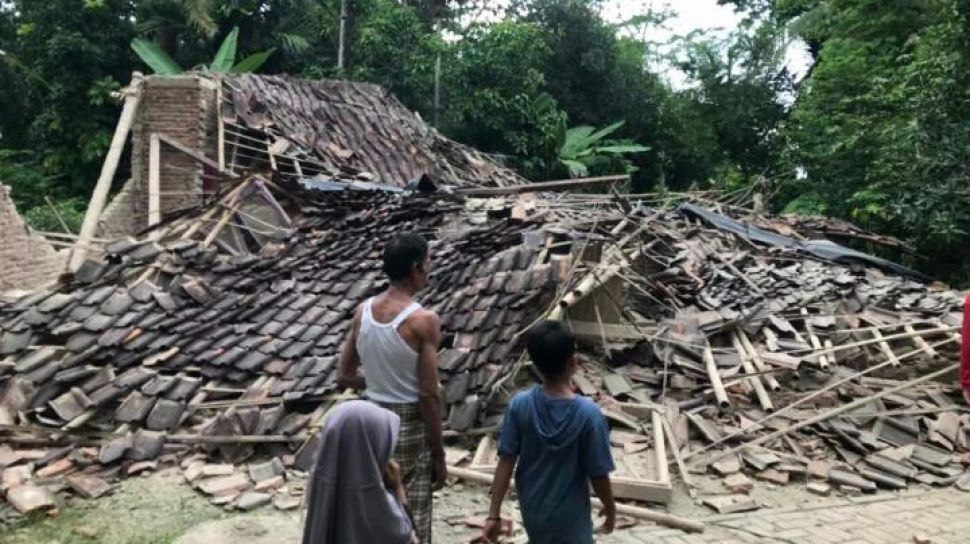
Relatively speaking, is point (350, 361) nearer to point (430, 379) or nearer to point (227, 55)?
point (430, 379)

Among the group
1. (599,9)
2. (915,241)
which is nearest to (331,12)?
(599,9)

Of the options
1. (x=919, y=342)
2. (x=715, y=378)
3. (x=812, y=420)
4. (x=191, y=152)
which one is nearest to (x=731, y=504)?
(x=812, y=420)

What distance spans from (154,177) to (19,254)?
230cm

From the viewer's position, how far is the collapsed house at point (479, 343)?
5.34 meters

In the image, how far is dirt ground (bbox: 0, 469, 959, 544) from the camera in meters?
4.25

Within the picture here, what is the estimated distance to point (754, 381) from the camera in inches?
255

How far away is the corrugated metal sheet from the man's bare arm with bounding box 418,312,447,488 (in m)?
8.74

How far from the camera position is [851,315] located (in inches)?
313

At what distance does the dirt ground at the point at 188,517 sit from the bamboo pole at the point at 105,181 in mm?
4755

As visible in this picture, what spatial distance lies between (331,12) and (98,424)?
17496 mm

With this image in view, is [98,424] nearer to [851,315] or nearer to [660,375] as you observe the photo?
[660,375]

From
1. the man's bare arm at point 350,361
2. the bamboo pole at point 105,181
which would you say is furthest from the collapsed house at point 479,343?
the man's bare arm at point 350,361

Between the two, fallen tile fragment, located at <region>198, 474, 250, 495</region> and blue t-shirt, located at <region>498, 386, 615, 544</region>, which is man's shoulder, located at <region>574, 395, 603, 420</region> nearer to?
blue t-shirt, located at <region>498, 386, 615, 544</region>

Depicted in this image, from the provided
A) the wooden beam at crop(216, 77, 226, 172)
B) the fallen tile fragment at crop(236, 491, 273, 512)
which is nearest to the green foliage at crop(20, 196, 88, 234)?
the wooden beam at crop(216, 77, 226, 172)
